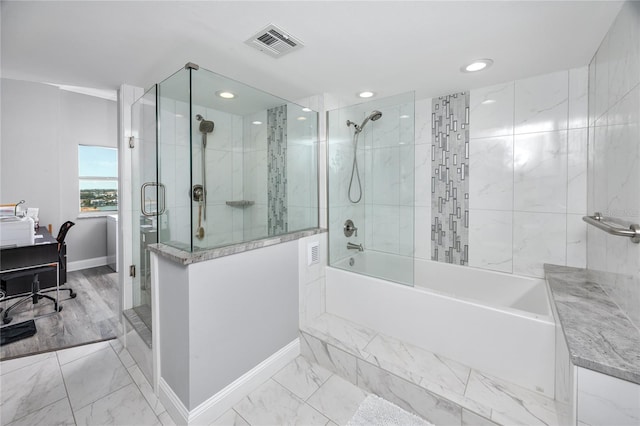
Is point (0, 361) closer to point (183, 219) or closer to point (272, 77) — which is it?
point (183, 219)

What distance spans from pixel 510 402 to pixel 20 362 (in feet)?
11.1

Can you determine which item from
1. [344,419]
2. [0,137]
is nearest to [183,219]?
[344,419]

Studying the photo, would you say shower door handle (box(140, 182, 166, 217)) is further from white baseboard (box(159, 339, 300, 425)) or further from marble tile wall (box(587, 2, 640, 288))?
marble tile wall (box(587, 2, 640, 288))

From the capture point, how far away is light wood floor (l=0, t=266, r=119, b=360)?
2.29 meters

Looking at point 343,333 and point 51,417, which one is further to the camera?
point 343,333

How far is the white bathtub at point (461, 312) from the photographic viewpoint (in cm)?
156

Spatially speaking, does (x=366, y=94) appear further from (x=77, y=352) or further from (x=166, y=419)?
A: (x=77, y=352)

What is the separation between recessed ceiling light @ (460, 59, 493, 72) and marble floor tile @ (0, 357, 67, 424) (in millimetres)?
3513

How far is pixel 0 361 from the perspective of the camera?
208 cm

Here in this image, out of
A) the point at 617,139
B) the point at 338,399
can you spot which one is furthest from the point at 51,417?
the point at 617,139

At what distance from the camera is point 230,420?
159cm

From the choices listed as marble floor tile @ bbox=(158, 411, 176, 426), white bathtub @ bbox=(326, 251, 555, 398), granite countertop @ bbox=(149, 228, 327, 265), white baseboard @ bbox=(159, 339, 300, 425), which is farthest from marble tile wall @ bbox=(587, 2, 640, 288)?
marble floor tile @ bbox=(158, 411, 176, 426)

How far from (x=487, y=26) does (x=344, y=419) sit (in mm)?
2350

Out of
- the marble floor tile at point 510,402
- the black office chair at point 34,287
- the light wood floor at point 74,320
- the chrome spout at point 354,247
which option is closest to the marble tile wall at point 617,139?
the marble floor tile at point 510,402
